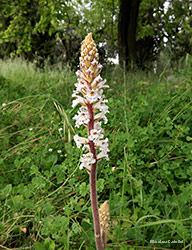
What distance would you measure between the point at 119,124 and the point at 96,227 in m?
1.75

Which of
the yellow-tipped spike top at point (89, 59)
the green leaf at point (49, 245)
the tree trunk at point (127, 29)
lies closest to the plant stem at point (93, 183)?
the yellow-tipped spike top at point (89, 59)

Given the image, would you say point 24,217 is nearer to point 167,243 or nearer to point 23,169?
point 23,169

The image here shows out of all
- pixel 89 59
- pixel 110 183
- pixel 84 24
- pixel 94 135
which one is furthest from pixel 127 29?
pixel 94 135

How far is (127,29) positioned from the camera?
32.6 ft

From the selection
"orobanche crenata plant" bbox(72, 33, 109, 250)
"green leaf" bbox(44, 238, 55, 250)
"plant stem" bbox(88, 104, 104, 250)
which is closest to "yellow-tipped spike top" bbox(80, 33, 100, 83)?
"orobanche crenata plant" bbox(72, 33, 109, 250)

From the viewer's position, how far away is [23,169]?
2.40 metres

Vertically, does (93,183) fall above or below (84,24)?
below

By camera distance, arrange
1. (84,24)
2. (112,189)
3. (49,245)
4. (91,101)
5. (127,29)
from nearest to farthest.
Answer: (91,101), (49,245), (112,189), (84,24), (127,29)

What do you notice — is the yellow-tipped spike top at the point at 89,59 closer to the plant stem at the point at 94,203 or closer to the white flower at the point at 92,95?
the white flower at the point at 92,95

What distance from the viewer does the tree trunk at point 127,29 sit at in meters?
9.30

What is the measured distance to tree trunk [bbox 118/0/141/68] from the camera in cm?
930

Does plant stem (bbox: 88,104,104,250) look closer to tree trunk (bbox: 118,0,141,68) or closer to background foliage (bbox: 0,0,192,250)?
background foliage (bbox: 0,0,192,250)

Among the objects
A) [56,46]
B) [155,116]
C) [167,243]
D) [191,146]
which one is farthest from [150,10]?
[167,243]

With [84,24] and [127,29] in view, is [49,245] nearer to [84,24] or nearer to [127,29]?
[84,24]
